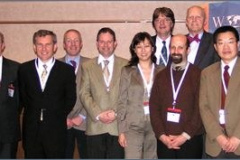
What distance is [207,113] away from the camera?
9.80ft

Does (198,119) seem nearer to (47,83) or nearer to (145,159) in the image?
(145,159)

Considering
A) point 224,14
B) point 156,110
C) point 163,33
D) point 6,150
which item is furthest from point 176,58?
point 224,14

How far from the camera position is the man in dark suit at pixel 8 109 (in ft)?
11.5

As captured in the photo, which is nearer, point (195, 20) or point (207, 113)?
point (207, 113)

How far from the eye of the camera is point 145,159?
3.21 meters

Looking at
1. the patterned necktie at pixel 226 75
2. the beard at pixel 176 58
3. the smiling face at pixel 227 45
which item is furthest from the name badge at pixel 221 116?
the beard at pixel 176 58

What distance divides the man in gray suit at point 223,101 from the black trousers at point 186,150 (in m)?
0.08

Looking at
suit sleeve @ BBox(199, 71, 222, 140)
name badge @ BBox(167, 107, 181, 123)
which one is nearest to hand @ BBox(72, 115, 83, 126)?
name badge @ BBox(167, 107, 181, 123)

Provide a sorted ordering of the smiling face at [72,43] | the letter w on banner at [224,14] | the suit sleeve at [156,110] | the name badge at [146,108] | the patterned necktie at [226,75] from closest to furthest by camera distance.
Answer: the patterned necktie at [226,75]
the suit sleeve at [156,110]
the name badge at [146,108]
the smiling face at [72,43]
the letter w on banner at [224,14]

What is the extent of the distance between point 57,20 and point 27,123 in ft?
9.46

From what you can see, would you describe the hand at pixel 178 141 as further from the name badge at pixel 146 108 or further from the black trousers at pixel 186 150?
the name badge at pixel 146 108

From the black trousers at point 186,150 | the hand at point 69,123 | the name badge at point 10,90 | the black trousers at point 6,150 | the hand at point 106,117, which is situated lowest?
the black trousers at point 6,150

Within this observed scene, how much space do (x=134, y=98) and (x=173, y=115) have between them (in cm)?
39

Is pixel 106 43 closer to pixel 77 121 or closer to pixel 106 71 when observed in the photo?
pixel 106 71
